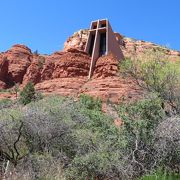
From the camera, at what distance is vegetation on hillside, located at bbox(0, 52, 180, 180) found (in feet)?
42.2

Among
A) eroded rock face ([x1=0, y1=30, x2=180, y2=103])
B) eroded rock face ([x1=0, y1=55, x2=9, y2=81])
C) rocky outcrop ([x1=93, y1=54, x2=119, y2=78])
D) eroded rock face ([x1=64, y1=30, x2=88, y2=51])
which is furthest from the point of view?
eroded rock face ([x1=64, y1=30, x2=88, y2=51])

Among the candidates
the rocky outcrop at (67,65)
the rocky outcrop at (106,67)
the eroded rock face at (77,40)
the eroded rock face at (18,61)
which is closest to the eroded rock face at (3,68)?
the eroded rock face at (18,61)

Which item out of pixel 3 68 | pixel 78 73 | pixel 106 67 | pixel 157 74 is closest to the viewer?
pixel 157 74

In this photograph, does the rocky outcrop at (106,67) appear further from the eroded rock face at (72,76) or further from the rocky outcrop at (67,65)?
the rocky outcrop at (67,65)

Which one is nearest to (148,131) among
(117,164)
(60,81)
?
(117,164)

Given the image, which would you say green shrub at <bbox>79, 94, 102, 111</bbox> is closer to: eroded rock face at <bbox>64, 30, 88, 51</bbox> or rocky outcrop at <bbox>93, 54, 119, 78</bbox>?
rocky outcrop at <bbox>93, 54, 119, 78</bbox>

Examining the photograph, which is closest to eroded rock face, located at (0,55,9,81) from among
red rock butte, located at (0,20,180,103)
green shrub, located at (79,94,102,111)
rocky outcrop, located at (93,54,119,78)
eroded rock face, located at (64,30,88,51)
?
red rock butte, located at (0,20,180,103)

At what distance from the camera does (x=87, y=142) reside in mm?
14625

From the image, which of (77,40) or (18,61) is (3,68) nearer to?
(18,61)

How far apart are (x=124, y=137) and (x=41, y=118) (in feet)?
12.2

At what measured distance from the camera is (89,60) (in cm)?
5750

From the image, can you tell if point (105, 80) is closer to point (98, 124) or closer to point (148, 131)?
point (98, 124)

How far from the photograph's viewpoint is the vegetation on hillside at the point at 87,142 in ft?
42.2

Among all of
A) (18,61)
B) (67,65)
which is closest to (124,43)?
(18,61)
